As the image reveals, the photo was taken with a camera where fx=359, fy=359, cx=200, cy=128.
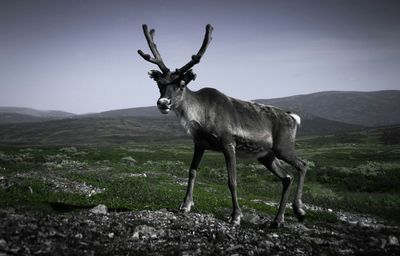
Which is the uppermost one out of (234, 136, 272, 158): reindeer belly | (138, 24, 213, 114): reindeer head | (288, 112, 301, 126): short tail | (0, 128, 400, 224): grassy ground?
(138, 24, 213, 114): reindeer head

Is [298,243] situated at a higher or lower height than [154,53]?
lower

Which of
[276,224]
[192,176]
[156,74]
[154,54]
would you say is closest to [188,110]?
[156,74]

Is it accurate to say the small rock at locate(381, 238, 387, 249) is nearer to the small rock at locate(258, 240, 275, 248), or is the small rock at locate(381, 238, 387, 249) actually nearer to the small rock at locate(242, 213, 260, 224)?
the small rock at locate(258, 240, 275, 248)

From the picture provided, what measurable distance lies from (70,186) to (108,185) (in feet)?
8.34

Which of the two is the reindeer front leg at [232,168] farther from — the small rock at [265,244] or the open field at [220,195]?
the small rock at [265,244]

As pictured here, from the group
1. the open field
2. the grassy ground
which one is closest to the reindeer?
the open field

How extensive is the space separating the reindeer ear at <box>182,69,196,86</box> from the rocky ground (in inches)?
194

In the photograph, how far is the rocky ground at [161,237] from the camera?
896cm

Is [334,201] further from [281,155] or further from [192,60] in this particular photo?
[192,60]

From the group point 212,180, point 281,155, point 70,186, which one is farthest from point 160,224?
point 212,180

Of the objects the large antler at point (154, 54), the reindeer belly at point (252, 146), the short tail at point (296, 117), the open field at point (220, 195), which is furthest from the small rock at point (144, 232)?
the short tail at point (296, 117)

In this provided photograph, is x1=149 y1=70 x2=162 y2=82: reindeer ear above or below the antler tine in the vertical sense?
below

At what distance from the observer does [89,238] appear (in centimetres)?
973

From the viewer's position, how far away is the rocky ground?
8961 mm
